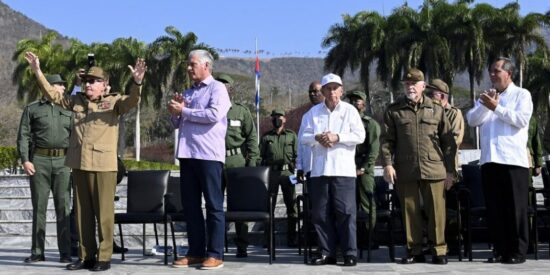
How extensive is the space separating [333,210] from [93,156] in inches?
84.4

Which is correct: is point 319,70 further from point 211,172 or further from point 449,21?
point 211,172

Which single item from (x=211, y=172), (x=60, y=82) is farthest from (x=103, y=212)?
(x=60, y=82)

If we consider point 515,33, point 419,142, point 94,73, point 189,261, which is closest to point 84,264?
point 189,261

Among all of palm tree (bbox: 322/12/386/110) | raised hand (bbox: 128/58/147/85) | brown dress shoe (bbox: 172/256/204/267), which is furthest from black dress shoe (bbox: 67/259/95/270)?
palm tree (bbox: 322/12/386/110)

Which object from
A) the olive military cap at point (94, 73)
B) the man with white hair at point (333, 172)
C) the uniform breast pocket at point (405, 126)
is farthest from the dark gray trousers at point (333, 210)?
the olive military cap at point (94, 73)

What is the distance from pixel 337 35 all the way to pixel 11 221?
43700 mm

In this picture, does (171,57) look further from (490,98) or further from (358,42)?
(490,98)

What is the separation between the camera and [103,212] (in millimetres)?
6402

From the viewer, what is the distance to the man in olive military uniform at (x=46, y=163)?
23.2 ft

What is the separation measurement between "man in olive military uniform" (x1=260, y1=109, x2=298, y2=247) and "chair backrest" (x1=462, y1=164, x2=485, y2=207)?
206cm

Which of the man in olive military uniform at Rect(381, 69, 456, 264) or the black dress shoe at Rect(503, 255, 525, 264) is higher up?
the man in olive military uniform at Rect(381, 69, 456, 264)

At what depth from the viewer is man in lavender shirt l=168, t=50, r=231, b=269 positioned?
6.28 meters

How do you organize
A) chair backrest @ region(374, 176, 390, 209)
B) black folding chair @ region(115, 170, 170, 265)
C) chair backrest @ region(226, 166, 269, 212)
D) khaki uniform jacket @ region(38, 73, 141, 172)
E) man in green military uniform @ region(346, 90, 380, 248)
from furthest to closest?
chair backrest @ region(374, 176, 390, 209) → black folding chair @ region(115, 170, 170, 265) → man in green military uniform @ region(346, 90, 380, 248) → chair backrest @ region(226, 166, 269, 212) → khaki uniform jacket @ region(38, 73, 141, 172)

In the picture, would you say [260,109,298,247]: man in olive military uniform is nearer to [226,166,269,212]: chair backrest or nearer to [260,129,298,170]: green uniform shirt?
[260,129,298,170]: green uniform shirt
